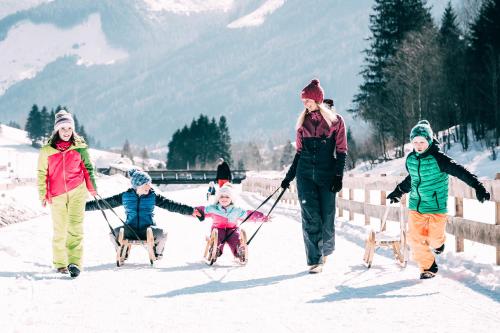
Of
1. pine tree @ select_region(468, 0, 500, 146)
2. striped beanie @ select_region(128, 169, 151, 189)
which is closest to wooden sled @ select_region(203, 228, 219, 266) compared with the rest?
striped beanie @ select_region(128, 169, 151, 189)

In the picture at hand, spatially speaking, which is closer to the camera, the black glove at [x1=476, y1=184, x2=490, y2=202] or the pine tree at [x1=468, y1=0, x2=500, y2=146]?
the black glove at [x1=476, y1=184, x2=490, y2=202]

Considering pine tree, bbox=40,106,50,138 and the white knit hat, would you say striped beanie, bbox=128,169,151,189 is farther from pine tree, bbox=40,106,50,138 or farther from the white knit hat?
pine tree, bbox=40,106,50,138

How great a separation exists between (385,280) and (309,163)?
5.19 ft

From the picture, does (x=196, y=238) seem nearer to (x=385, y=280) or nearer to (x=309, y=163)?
(x=309, y=163)

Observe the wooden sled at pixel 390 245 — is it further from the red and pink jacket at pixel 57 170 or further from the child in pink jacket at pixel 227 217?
the red and pink jacket at pixel 57 170

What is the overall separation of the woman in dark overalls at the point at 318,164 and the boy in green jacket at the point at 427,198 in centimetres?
91

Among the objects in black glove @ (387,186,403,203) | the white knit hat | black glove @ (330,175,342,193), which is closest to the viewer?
black glove @ (387,186,403,203)

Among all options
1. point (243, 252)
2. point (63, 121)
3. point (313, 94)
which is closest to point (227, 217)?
point (243, 252)

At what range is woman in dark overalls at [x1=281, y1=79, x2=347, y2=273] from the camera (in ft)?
25.5

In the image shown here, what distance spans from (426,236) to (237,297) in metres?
2.09

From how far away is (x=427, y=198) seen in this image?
23.1 ft

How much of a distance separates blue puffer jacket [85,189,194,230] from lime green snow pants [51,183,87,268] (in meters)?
0.78

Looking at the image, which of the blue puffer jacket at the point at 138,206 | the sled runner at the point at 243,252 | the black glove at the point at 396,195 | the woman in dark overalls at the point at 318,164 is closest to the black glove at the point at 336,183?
the woman in dark overalls at the point at 318,164

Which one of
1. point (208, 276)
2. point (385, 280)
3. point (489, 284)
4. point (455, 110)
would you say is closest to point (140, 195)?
point (208, 276)
